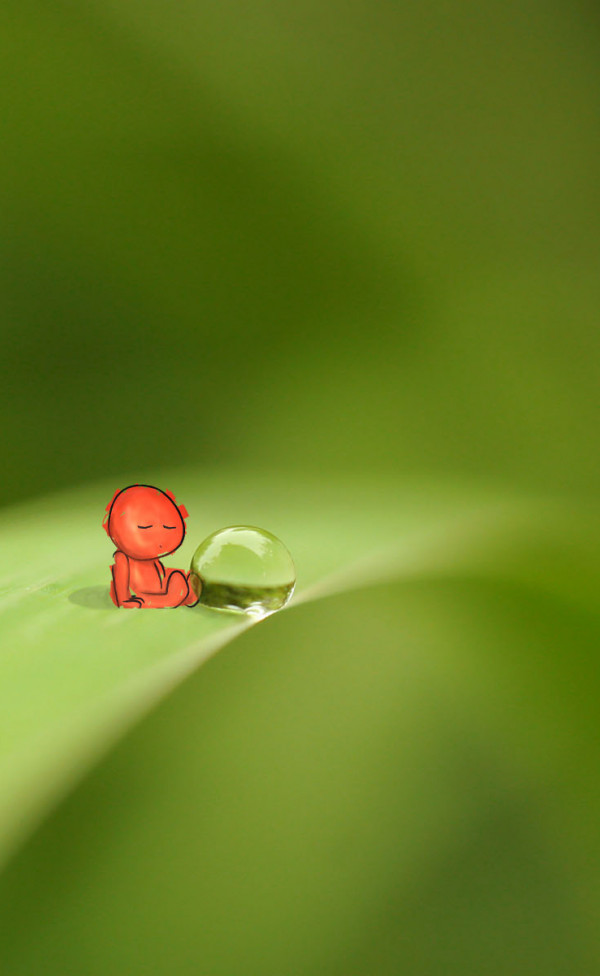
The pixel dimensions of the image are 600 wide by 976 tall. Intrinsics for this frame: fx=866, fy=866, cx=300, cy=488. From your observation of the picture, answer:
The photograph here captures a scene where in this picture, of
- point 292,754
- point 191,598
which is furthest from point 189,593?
point 292,754

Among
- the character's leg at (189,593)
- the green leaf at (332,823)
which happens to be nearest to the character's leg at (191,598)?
the character's leg at (189,593)

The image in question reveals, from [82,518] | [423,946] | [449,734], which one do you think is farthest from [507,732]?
[82,518]

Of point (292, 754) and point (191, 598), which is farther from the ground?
point (191, 598)

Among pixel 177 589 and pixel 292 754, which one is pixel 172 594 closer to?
pixel 177 589

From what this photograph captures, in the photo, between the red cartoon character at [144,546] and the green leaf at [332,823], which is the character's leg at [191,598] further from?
the green leaf at [332,823]

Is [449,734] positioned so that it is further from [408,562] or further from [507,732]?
[408,562]

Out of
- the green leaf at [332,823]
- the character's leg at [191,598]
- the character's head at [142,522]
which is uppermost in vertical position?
the character's head at [142,522]

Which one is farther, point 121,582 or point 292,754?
point 121,582
